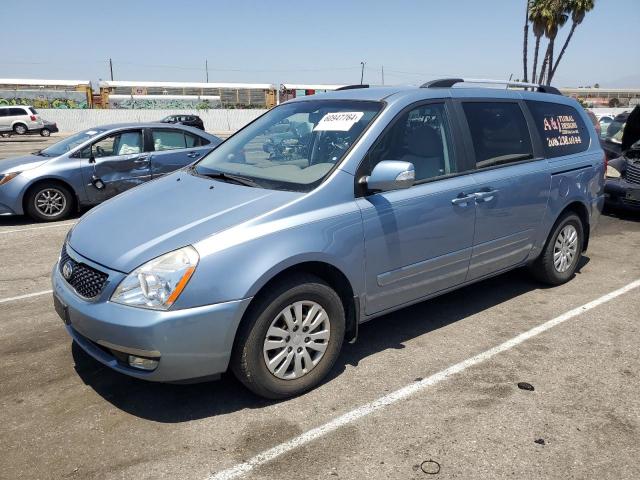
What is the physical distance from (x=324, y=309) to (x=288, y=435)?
0.76 metres

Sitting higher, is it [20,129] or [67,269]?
[20,129]

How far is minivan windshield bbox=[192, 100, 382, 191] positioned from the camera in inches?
136

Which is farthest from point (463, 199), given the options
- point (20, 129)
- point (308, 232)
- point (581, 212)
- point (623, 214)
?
point (20, 129)

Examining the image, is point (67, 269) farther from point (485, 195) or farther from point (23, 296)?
point (485, 195)

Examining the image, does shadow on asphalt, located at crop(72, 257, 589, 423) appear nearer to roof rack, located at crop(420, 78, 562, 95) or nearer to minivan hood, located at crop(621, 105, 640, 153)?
roof rack, located at crop(420, 78, 562, 95)

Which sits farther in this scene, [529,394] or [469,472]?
[529,394]

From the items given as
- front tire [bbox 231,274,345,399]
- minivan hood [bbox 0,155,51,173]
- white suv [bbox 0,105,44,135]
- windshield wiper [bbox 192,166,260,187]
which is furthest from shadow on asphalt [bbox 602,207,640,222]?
white suv [bbox 0,105,44,135]

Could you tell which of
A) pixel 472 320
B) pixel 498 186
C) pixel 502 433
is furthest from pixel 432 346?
pixel 498 186

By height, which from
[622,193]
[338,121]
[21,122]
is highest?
[21,122]

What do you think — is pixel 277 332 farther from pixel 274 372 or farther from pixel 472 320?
pixel 472 320

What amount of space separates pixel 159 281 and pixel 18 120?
33987mm

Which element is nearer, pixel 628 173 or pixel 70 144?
pixel 628 173

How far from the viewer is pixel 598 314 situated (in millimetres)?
→ 4562

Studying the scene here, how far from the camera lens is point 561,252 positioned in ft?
16.8
